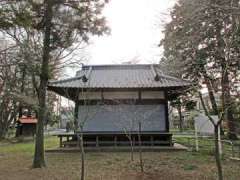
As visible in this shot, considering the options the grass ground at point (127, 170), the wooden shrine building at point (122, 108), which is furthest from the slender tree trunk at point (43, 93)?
the wooden shrine building at point (122, 108)

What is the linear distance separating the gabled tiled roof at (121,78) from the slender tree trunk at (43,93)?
355 centimetres

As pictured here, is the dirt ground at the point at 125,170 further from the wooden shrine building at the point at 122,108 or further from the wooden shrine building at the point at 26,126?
the wooden shrine building at the point at 26,126

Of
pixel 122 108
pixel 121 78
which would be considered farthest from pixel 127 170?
pixel 121 78

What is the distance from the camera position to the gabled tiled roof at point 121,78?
1277cm

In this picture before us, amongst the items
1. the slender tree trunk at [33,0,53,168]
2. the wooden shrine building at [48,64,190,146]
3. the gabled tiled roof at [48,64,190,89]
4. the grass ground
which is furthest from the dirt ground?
the gabled tiled roof at [48,64,190,89]

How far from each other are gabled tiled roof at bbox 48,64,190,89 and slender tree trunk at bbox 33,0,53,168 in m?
3.55

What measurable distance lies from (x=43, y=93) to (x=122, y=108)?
551 cm

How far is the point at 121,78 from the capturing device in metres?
14.7

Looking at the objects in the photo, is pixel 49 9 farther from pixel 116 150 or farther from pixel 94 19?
pixel 116 150

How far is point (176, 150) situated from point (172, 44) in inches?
195

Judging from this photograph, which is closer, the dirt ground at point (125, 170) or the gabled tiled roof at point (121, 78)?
the dirt ground at point (125, 170)

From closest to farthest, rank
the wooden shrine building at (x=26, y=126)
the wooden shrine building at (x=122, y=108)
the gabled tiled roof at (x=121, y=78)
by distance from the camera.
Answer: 1. the gabled tiled roof at (x=121, y=78)
2. the wooden shrine building at (x=122, y=108)
3. the wooden shrine building at (x=26, y=126)

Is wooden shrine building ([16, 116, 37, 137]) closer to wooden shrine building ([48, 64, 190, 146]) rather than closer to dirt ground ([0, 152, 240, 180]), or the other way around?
wooden shrine building ([48, 64, 190, 146])

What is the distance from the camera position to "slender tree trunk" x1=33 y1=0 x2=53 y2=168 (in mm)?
8312
